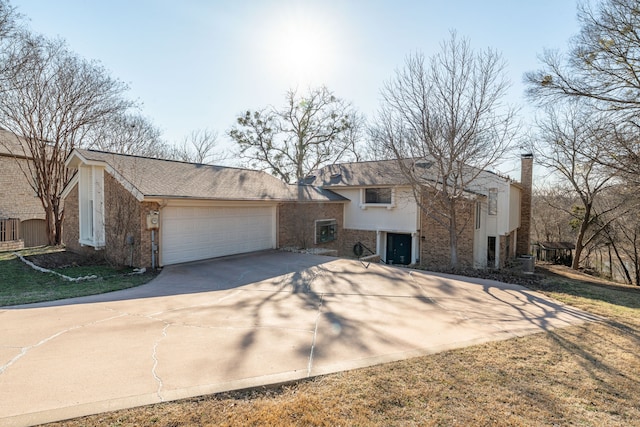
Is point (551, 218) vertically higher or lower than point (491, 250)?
higher

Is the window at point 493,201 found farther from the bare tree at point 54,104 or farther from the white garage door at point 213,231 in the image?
the bare tree at point 54,104

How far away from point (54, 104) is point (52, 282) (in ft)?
35.3

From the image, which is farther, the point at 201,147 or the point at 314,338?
the point at 201,147

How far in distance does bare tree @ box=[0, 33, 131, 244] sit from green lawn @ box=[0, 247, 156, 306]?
21.1ft

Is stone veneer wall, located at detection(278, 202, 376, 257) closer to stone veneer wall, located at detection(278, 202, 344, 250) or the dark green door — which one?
stone veneer wall, located at detection(278, 202, 344, 250)

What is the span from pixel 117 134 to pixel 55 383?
76.2 ft

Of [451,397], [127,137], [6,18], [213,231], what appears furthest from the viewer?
[127,137]

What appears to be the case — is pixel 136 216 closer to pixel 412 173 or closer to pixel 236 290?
pixel 236 290

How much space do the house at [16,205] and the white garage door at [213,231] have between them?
50.7ft

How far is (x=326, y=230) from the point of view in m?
17.6

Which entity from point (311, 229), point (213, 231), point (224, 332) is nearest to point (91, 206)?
point (213, 231)

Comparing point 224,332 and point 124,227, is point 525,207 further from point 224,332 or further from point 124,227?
point 124,227

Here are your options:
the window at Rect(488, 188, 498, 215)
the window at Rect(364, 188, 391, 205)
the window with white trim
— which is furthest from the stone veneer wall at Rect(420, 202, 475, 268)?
the window with white trim

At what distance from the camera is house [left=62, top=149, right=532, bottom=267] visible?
10688mm
